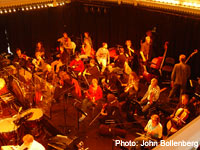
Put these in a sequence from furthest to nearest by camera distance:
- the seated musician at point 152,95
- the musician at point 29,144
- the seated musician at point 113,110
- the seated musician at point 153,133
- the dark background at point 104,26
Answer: the dark background at point 104,26
the seated musician at point 152,95
the seated musician at point 113,110
the seated musician at point 153,133
the musician at point 29,144

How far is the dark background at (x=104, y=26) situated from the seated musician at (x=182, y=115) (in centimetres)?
257

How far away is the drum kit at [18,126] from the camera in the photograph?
5.16m

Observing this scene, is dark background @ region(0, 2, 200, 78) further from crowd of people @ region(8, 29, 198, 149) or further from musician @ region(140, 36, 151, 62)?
crowd of people @ region(8, 29, 198, 149)

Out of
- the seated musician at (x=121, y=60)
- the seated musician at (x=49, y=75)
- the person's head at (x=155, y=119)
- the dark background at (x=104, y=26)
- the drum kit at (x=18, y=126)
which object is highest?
the dark background at (x=104, y=26)

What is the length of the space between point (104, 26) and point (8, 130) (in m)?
6.70

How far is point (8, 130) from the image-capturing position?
5133 millimetres

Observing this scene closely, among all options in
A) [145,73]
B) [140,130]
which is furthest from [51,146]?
[145,73]

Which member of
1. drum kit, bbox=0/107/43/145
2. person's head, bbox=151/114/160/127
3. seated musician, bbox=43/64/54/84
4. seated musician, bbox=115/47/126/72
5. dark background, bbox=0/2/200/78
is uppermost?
dark background, bbox=0/2/200/78

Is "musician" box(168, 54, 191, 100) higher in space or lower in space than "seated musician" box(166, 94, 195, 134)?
higher

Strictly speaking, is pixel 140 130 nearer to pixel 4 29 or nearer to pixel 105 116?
pixel 105 116

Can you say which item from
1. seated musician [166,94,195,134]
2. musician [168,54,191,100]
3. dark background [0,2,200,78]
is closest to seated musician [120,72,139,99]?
musician [168,54,191,100]

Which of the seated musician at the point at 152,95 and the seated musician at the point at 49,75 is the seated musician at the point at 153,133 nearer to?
the seated musician at the point at 152,95

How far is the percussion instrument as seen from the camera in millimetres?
5145

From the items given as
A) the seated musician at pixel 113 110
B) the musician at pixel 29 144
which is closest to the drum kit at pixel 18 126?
the musician at pixel 29 144
